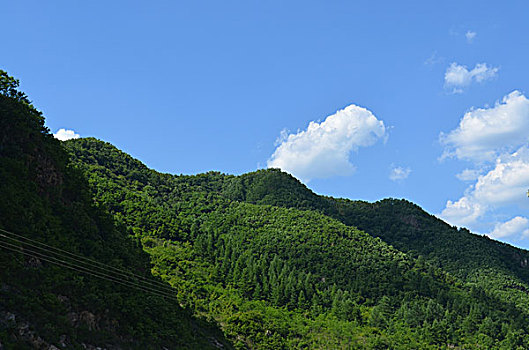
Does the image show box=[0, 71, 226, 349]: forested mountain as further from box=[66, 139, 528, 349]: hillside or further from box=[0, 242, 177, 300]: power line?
box=[66, 139, 528, 349]: hillside

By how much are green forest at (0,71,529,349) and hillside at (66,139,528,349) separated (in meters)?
0.44

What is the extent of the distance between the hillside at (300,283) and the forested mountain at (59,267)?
113 ft

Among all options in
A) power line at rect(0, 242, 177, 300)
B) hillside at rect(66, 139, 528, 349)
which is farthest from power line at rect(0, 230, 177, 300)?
hillside at rect(66, 139, 528, 349)

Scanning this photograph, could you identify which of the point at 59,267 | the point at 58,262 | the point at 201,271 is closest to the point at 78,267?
the point at 58,262

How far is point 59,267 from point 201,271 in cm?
7446

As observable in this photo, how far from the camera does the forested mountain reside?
36094 mm

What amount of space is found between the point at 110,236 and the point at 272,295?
6625 centimetres

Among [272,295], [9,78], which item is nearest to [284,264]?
[272,295]

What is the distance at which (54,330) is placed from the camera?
1401 inches

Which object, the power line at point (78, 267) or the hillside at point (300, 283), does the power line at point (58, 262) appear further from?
the hillside at point (300, 283)

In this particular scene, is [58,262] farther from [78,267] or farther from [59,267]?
[78,267]

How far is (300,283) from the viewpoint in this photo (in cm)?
12638

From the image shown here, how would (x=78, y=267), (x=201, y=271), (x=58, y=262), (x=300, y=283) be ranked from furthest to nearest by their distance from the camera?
(x=300, y=283)
(x=201, y=271)
(x=78, y=267)
(x=58, y=262)

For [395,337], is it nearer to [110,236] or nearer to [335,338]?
[335,338]
